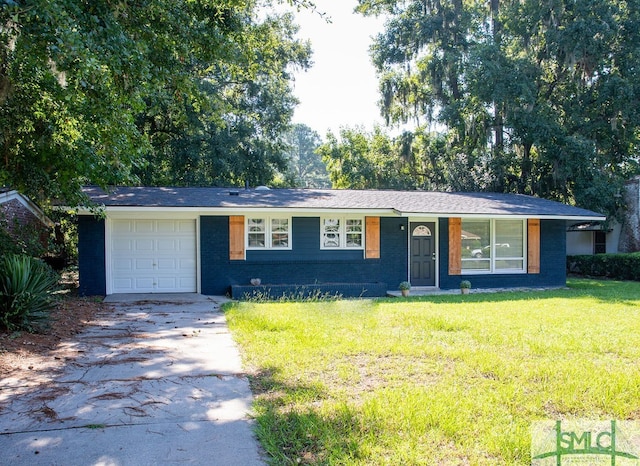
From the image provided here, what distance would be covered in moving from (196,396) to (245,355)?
157cm

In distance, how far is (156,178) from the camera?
70.2ft

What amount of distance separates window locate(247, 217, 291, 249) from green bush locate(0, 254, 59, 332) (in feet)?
19.6

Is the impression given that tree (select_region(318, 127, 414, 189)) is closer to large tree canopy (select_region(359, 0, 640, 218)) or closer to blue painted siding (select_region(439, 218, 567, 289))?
large tree canopy (select_region(359, 0, 640, 218))

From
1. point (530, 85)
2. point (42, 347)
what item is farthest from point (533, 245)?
point (42, 347)

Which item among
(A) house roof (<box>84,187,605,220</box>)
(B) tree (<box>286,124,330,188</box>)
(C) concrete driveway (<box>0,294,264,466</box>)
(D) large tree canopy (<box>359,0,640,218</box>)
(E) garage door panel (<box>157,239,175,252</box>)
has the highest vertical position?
(B) tree (<box>286,124,330,188</box>)

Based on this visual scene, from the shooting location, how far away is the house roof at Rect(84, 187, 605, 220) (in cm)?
1264

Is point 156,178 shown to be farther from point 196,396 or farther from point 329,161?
point 196,396

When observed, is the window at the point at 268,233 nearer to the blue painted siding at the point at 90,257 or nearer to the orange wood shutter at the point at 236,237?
the orange wood shutter at the point at 236,237

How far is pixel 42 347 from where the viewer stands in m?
6.75

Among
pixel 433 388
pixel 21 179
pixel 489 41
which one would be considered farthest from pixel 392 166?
pixel 433 388

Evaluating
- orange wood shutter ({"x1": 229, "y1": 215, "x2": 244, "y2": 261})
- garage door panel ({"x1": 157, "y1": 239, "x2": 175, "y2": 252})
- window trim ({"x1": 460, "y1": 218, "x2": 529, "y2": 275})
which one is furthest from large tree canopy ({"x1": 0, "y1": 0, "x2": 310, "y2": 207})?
window trim ({"x1": 460, "y1": 218, "x2": 529, "y2": 275})

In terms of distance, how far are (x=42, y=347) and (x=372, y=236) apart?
9.05 meters

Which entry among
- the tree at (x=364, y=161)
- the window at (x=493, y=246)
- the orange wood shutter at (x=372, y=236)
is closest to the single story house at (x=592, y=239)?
the window at (x=493, y=246)

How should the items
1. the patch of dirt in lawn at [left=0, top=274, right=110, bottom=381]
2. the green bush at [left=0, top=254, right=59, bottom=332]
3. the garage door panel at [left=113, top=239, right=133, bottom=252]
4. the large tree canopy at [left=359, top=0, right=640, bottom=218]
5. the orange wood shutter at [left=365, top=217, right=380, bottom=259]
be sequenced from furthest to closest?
1. the large tree canopy at [left=359, top=0, right=640, bottom=218]
2. the orange wood shutter at [left=365, top=217, right=380, bottom=259]
3. the garage door panel at [left=113, top=239, right=133, bottom=252]
4. the green bush at [left=0, top=254, right=59, bottom=332]
5. the patch of dirt in lawn at [left=0, top=274, right=110, bottom=381]
